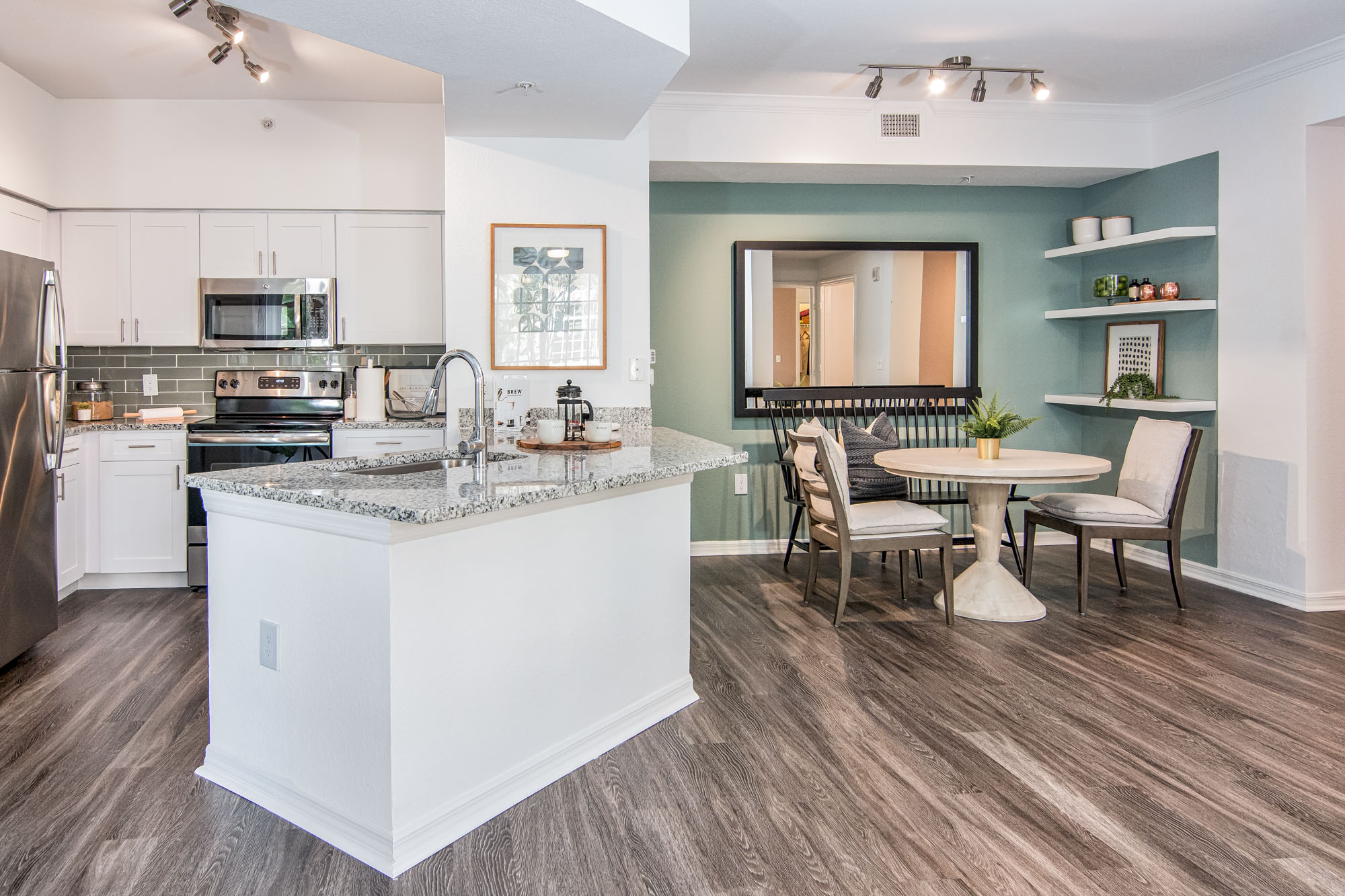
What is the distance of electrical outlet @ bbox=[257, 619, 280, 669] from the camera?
223cm

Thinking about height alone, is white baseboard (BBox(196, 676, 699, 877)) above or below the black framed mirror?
below

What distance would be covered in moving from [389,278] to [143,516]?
176 cm

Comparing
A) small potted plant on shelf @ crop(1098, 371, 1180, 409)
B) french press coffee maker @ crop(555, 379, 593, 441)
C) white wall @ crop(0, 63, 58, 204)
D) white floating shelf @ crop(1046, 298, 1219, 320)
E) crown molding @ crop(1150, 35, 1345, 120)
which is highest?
crown molding @ crop(1150, 35, 1345, 120)

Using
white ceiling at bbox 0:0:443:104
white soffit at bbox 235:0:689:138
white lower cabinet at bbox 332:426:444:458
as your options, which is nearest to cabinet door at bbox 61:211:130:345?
white ceiling at bbox 0:0:443:104

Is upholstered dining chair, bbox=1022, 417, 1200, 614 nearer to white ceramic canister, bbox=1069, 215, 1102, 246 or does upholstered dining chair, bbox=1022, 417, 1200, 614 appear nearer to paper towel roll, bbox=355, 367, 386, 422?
white ceramic canister, bbox=1069, 215, 1102, 246

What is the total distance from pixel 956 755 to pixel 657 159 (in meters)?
3.33

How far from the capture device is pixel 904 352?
212 inches

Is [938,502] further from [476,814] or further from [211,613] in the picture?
[211,613]

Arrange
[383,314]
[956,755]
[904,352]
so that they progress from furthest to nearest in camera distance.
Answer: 1. [904,352]
2. [383,314]
3. [956,755]

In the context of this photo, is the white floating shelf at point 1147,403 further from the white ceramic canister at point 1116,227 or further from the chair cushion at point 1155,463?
the white ceramic canister at point 1116,227

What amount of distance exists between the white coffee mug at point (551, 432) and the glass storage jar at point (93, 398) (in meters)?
2.94

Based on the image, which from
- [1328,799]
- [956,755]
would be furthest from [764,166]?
[1328,799]

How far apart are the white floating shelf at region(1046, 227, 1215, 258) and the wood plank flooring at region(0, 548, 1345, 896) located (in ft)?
6.78

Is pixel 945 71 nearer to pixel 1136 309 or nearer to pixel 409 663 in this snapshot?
pixel 1136 309
